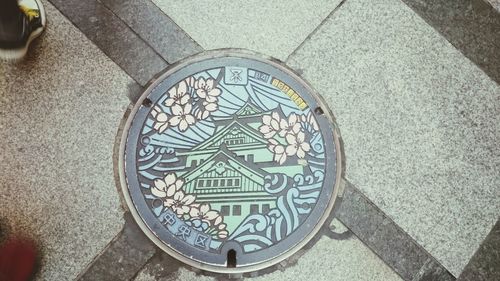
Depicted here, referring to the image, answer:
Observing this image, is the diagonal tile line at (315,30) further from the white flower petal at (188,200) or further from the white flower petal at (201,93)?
the white flower petal at (188,200)

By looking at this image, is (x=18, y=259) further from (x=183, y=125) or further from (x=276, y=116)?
(x=276, y=116)

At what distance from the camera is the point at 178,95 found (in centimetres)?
240

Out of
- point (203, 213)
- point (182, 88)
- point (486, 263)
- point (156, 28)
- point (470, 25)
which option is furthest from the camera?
point (470, 25)

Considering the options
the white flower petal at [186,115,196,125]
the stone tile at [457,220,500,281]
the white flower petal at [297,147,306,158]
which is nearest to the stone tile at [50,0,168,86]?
the white flower petal at [186,115,196,125]

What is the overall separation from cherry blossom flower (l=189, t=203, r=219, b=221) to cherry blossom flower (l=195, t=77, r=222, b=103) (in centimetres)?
56

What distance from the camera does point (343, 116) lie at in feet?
8.09

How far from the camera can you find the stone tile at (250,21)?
8.36 feet

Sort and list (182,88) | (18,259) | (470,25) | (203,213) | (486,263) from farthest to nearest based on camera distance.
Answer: (470,25) < (182,88) < (486,263) < (203,213) < (18,259)

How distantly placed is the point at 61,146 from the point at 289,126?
1.15 m

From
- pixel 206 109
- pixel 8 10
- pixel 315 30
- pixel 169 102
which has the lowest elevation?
pixel 8 10

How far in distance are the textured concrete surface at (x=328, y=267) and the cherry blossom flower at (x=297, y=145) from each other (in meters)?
0.39

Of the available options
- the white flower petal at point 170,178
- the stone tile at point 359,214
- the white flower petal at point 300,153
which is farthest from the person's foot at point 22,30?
the stone tile at point 359,214

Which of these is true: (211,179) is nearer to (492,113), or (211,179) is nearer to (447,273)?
(447,273)

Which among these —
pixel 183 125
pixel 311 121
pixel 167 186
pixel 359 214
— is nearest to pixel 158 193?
pixel 167 186
